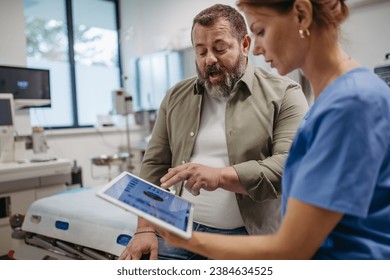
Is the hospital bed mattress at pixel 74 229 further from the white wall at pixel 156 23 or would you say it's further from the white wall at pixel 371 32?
the white wall at pixel 156 23

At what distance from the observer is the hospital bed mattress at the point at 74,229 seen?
1.56 m

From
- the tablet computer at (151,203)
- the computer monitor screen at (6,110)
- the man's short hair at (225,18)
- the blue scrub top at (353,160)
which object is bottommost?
the tablet computer at (151,203)

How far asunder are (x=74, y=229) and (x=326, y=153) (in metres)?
1.46

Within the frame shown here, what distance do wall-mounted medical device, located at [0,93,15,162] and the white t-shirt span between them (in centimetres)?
186

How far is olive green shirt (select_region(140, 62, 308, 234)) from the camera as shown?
108 centimetres

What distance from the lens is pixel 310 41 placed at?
648 millimetres

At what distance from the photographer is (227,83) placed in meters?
1.20

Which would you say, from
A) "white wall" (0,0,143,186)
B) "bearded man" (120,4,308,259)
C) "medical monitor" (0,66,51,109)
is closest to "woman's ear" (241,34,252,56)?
"bearded man" (120,4,308,259)

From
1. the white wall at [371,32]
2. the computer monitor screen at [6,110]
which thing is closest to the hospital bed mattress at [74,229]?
the computer monitor screen at [6,110]

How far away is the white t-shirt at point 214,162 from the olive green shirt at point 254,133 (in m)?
0.03

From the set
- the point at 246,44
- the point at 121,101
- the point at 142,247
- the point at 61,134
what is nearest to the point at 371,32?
the point at 246,44

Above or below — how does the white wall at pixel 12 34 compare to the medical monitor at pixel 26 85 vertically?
above

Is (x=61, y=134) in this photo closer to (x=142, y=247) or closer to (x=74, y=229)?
(x=74, y=229)
